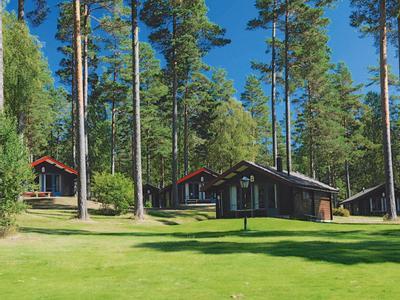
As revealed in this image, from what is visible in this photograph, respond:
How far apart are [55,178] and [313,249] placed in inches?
1462

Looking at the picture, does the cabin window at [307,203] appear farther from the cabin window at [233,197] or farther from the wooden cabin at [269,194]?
the cabin window at [233,197]

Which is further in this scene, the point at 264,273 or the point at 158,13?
the point at 158,13

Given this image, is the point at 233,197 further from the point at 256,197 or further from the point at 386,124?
the point at 386,124

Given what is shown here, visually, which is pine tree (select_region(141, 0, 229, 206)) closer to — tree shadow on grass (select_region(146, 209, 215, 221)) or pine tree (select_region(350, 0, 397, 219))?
tree shadow on grass (select_region(146, 209, 215, 221))

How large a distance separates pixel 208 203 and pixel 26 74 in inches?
1083

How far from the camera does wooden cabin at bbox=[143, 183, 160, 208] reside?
56747 mm

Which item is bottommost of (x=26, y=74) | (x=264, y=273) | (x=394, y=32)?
(x=264, y=273)

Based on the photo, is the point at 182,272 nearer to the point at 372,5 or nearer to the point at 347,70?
the point at 372,5

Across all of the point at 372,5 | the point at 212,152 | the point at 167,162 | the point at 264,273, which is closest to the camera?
the point at 264,273

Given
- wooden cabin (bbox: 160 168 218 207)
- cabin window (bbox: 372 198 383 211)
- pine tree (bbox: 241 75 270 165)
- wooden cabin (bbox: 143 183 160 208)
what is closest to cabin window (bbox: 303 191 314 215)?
wooden cabin (bbox: 160 168 218 207)

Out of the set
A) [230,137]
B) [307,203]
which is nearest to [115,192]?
[307,203]

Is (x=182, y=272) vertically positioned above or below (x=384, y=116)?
below

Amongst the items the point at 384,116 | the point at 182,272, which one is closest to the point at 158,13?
the point at 384,116

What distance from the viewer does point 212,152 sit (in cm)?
5544
